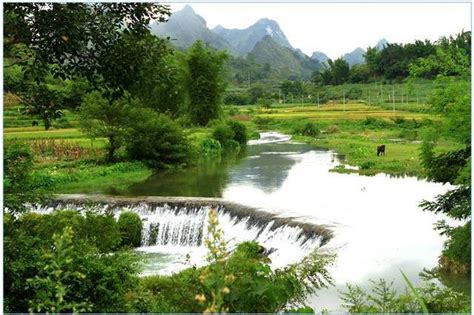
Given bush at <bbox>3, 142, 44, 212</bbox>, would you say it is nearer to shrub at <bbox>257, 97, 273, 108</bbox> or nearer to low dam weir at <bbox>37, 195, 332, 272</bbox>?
low dam weir at <bbox>37, 195, 332, 272</bbox>

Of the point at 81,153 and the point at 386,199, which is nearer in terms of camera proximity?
the point at 386,199

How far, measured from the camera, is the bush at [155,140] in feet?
40.7

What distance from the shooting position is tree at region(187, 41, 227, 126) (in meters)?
11.1

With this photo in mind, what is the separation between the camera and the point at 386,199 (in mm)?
8750

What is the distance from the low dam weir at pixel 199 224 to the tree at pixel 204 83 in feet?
7.96

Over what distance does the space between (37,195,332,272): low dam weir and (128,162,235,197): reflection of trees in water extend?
1.20 metres

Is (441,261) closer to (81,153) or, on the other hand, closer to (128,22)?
(128,22)

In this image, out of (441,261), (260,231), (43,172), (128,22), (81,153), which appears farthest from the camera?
(81,153)

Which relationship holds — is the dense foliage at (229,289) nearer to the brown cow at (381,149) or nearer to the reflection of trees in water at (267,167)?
the reflection of trees in water at (267,167)

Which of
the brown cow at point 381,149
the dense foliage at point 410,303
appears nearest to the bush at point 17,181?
the dense foliage at point 410,303

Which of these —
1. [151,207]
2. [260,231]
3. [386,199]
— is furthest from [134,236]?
[386,199]

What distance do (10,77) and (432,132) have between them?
287 centimetres

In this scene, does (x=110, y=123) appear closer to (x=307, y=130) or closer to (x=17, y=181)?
(x=307, y=130)

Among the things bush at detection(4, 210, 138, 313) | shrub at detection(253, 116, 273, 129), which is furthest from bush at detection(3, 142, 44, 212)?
shrub at detection(253, 116, 273, 129)
